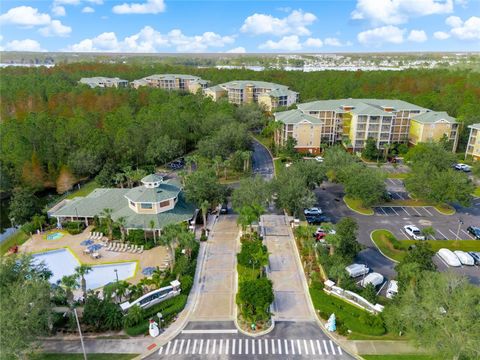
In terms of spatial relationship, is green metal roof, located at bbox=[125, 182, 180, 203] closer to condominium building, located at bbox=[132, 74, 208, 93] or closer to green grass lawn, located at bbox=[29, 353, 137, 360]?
green grass lawn, located at bbox=[29, 353, 137, 360]

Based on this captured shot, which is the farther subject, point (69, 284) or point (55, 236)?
point (55, 236)

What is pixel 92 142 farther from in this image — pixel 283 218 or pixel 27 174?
pixel 283 218

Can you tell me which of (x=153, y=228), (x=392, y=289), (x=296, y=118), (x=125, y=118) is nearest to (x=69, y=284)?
(x=153, y=228)

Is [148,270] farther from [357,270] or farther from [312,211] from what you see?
[312,211]

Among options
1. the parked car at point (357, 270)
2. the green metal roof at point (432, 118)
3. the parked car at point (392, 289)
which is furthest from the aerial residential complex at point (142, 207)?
the green metal roof at point (432, 118)

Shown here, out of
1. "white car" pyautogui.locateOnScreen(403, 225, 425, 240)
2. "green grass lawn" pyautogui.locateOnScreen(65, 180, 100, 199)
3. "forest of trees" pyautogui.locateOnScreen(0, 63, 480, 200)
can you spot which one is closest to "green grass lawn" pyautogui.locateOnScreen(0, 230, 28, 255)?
"green grass lawn" pyautogui.locateOnScreen(65, 180, 100, 199)

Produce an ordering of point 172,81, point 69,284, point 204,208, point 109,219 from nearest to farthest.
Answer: point 69,284
point 109,219
point 204,208
point 172,81

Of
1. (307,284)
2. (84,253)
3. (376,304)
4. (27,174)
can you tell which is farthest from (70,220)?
(376,304)
